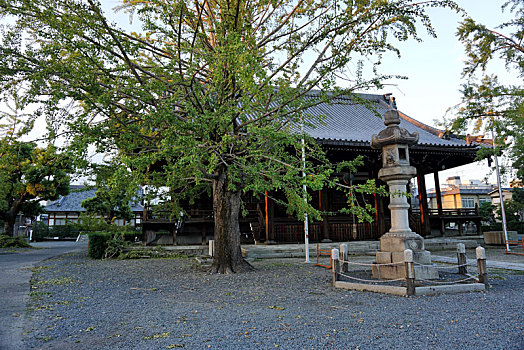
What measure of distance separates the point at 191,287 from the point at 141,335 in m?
3.34

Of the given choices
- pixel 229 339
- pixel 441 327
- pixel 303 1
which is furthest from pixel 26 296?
pixel 303 1

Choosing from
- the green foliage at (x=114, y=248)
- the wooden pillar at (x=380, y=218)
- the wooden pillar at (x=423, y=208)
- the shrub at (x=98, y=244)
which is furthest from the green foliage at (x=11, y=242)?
the wooden pillar at (x=423, y=208)

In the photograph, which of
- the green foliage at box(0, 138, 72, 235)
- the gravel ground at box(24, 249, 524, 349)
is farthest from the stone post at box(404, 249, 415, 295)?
the green foliage at box(0, 138, 72, 235)

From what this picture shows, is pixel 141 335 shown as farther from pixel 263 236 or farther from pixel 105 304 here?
pixel 263 236

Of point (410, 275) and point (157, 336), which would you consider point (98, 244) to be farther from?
point (410, 275)

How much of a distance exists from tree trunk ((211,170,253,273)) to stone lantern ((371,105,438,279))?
3760mm

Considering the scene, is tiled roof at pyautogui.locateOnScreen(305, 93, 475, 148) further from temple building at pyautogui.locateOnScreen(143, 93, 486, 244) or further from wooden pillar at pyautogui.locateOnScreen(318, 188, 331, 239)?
wooden pillar at pyautogui.locateOnScreen(318, 188, 331, 239)

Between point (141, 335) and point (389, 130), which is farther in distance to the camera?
point (389, 130)

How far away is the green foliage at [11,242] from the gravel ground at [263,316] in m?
16.6

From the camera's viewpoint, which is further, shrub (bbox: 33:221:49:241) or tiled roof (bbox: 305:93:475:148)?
shrub (bbox: 33:221:49:241)

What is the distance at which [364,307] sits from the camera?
17.2 feet

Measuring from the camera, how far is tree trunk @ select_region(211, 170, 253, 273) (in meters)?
9.17

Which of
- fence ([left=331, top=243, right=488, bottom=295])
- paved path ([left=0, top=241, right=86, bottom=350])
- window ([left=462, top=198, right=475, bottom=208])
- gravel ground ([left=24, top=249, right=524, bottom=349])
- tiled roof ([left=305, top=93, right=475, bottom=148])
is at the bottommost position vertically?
gravel ground ([left=24, top=249, right=524, bottom=349])

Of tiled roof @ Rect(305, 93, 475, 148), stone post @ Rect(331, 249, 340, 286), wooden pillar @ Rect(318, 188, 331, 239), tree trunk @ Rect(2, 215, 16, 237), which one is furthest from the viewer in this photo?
tree trunk @ Rect(2, 215, 16, 237)
